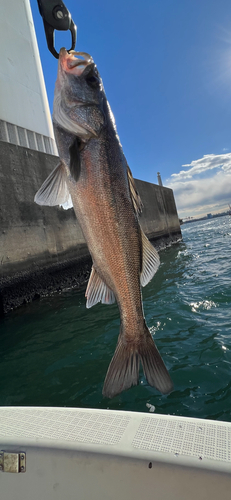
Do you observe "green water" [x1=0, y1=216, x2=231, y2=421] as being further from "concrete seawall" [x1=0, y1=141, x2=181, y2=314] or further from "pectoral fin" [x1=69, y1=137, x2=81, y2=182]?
"pectoral fin" [x1=69, y1=137, x2=81, y2=182]

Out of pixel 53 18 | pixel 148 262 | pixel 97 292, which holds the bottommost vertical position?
pixel 97 292

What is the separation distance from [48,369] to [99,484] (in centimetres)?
288

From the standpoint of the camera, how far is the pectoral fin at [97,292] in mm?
2230

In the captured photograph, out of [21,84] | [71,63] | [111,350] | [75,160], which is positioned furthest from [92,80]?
[21,84]

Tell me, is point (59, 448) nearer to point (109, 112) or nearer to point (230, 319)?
point (109, 112)

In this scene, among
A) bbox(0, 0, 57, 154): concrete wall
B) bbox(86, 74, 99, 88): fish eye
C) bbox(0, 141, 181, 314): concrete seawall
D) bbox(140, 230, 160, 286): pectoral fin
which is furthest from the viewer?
bbox(0, 0, 57, 154): concrete wall

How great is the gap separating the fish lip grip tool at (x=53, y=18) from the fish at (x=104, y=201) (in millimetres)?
283

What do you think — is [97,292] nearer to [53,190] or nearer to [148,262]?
[148,262]

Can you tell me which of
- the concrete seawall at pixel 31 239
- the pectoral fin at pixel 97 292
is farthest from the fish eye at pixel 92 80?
the concrete seawall at pixel 31 239

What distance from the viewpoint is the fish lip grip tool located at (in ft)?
7.54

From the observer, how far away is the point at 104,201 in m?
1.99

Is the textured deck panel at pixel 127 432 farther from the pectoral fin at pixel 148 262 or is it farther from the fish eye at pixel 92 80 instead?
the fish eye at pixel 92 80

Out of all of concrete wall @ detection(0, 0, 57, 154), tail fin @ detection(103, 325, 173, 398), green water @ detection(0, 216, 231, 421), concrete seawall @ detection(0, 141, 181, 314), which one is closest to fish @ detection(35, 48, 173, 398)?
tail fin @ detection(103, 325, 173, 398)

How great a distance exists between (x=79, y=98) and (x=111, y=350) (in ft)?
11.5
